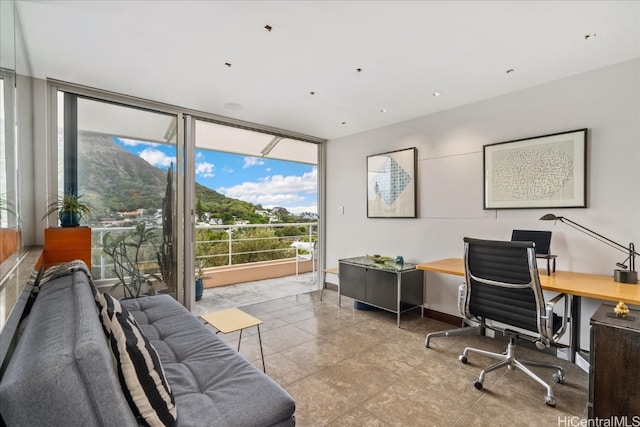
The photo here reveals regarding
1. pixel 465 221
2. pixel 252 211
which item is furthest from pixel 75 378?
pixel 252 211

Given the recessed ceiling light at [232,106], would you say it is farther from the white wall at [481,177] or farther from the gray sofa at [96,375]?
the gray sofa at [96,375]

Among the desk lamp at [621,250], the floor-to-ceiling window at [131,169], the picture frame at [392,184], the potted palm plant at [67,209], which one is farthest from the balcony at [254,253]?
the desk lamp at [621,250]

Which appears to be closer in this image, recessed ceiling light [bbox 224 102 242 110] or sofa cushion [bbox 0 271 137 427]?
sofa cushion [bbox 0 271 137 427]

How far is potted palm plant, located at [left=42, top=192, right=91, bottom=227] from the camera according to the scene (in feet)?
8.32

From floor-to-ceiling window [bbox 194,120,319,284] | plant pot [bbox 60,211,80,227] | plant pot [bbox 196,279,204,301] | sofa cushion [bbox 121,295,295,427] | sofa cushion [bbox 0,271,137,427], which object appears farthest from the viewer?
floor-to-ceiling window [bbox 194,120,319,284]

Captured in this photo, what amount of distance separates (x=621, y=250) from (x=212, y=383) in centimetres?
308

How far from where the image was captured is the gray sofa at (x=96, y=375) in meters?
0.77

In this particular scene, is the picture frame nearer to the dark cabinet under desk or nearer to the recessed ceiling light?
the recessed ceiling light

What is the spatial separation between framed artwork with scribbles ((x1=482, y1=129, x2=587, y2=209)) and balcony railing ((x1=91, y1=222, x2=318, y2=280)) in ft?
11.3

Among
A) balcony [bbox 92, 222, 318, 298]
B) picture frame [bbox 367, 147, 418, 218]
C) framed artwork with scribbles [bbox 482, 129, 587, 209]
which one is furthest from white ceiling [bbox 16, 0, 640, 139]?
balcony [bbox 92, 222, 318, 298]

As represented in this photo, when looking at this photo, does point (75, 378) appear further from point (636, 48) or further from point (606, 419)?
point (636, 48)

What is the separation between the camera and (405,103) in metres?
3.29

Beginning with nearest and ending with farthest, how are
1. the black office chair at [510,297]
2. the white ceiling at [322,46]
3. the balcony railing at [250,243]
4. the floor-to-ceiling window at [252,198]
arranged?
the white ceiling at [322,46] → the black office chair at [510,297] → the floor-to-ceiling window at [252,198] → the balcony railing at [250,243]

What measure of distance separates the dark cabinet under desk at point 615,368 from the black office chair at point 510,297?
0.29 metres
